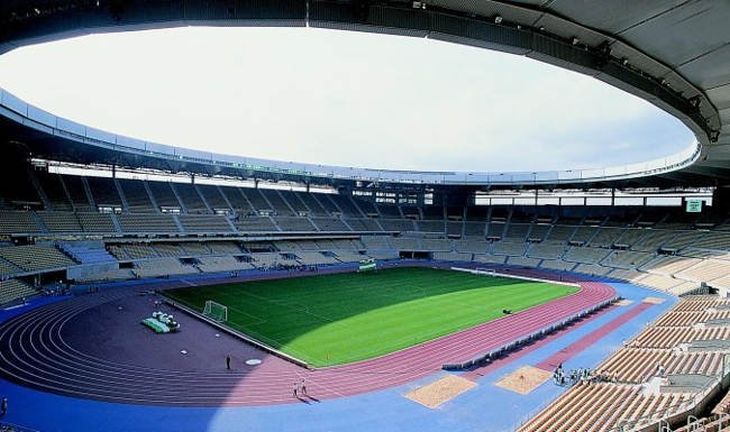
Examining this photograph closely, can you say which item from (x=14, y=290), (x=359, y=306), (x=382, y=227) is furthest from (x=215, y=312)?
(x=382, y=227)

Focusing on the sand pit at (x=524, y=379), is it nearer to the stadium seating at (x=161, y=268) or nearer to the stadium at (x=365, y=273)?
the stadium at (x=365, y=273)

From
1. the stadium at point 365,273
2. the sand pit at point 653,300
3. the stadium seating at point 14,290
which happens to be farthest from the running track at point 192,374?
the sand pit at point 653,300

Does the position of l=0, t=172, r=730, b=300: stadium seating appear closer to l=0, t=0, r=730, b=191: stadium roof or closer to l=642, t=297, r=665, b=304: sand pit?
l=642, t=297, r=665, b=304: sand pit

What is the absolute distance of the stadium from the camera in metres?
7.71

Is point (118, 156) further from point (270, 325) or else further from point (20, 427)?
point (20, 427)

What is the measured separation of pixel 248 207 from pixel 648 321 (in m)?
44.2

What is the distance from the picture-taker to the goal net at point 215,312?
86.5 ft

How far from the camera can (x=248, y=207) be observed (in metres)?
54.9

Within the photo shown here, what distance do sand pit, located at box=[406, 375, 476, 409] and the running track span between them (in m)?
1.04

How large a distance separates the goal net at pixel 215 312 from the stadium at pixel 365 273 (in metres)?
0.21

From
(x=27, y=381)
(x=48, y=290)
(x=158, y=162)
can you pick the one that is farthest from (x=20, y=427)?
(x=158, y=162)

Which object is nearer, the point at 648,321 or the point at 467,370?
the point at 467,370

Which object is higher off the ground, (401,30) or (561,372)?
(401,30)

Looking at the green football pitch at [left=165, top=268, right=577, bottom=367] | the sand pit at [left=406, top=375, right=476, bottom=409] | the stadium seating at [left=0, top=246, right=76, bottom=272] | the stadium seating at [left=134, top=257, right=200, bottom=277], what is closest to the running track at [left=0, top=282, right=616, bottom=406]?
the sand pit at [left=406, top=375, right=476, bottom=409]
